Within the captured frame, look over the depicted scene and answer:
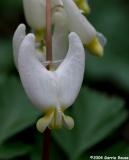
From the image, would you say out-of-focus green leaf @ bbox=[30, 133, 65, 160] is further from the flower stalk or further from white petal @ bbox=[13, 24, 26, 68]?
white petal @ bbox=[13, 24, 26, 68]

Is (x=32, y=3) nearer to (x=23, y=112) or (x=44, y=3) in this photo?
(x=44, y=3)

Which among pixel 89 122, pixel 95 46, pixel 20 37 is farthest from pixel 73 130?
pixel 20 37

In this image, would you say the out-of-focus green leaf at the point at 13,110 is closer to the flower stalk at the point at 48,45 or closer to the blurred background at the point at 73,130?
the blurred background at the point at 73,130

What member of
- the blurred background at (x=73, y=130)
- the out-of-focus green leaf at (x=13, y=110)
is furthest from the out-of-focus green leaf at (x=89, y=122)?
the out-of-focus green leaf at (x=13, y=110)

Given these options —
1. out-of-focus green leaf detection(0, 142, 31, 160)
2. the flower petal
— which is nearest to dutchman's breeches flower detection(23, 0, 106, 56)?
the flower petal

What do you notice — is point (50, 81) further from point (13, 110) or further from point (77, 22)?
point (13, 110)

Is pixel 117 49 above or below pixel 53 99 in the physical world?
below

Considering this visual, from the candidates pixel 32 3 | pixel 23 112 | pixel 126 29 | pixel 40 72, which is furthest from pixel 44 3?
pixel 126 29
